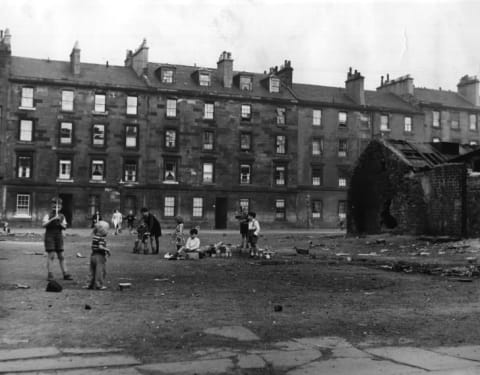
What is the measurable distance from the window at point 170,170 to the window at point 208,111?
16.2ft

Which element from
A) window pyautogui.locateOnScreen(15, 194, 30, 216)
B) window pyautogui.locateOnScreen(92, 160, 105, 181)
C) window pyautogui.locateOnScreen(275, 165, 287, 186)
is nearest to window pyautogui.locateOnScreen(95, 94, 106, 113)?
window pyautogui.locateOnScreen(92, 160, 105, 181)

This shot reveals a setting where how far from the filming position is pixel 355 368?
5828mm

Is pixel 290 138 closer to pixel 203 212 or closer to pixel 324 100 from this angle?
pixel 324 100

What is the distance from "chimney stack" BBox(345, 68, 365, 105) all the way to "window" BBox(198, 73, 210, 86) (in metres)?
15.7

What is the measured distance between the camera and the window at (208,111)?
1986 inches

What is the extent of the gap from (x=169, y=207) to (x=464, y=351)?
43111 mm

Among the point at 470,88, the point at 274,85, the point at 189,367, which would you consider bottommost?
the point at 189,367

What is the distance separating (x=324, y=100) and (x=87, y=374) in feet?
172

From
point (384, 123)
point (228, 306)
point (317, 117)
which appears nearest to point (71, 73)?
point (317, 117)

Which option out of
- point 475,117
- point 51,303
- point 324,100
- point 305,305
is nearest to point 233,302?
point 305,305

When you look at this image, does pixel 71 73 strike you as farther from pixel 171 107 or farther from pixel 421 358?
pixel 421 358

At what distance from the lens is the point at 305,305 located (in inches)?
387

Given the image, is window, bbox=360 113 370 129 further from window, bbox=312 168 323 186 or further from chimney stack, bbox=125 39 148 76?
chimney stack, bbox=125 39 148 76

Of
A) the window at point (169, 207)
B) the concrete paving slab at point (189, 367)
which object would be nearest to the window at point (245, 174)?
the window at point (169, 207)
